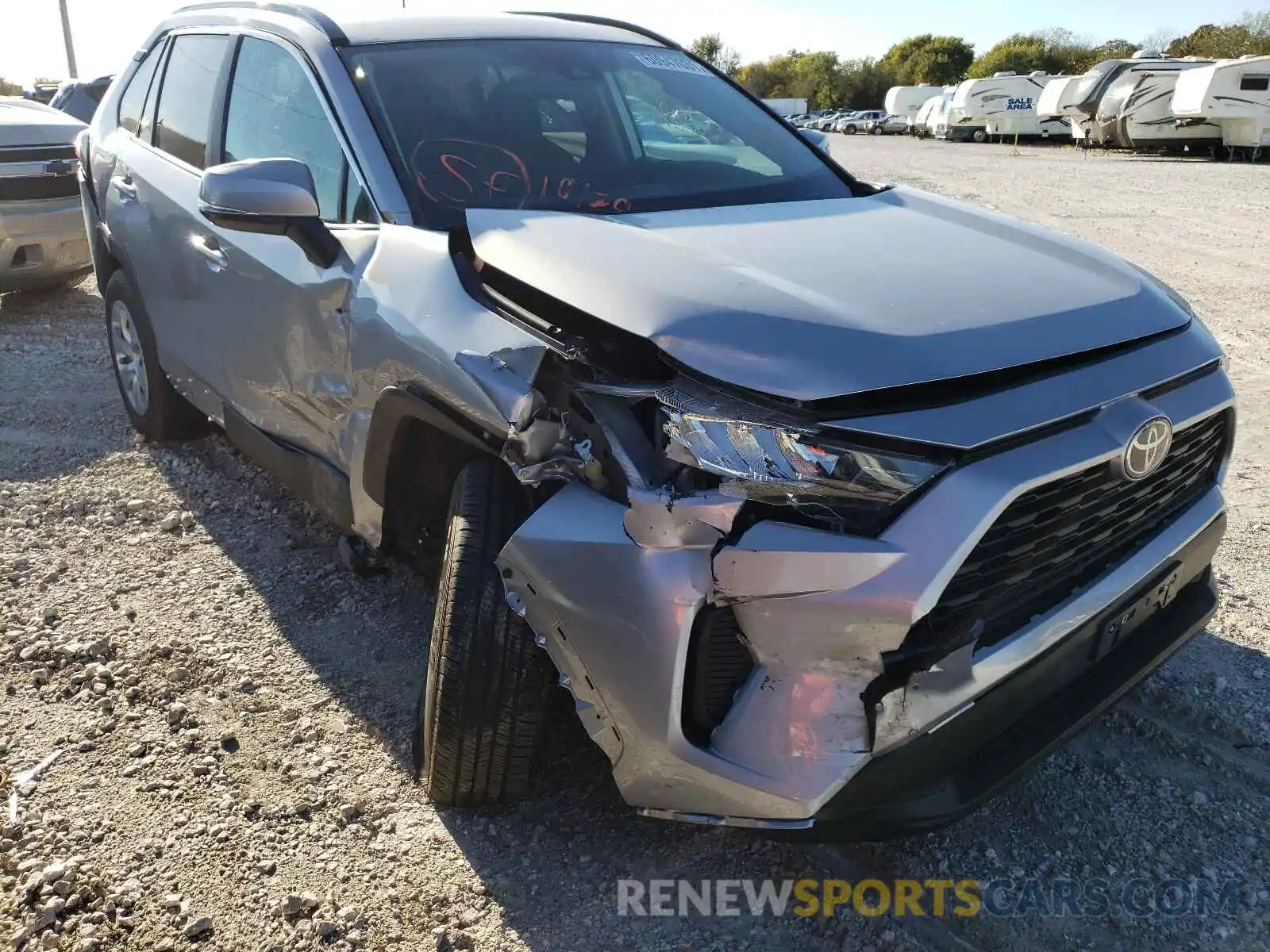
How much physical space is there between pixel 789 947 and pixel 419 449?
4.49 feet

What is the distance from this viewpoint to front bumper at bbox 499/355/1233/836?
1.65 metres

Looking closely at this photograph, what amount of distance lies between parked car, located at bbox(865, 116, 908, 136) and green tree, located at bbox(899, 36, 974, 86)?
21.5 meters

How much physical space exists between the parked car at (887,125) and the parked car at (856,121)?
0.27 metres

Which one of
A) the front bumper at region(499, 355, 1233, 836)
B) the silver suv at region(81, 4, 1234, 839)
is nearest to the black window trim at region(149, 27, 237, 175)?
the silver suv at region(81, 4, 1234, 839)

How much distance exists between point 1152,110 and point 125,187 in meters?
26.1

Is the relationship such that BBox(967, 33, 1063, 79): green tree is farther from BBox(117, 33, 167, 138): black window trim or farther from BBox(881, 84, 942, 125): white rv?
BBox(117, 33, 167, 138): black window trim

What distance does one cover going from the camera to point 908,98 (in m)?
51.8

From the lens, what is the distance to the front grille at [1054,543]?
174 cm

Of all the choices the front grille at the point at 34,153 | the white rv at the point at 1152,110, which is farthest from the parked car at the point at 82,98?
the white rv at the point at 1152,110

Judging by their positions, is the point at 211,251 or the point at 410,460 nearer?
the point at 410,460

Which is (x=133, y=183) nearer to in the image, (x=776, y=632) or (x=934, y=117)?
→ (x=776, y=632)

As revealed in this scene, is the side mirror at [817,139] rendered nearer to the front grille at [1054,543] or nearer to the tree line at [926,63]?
the front grille at [1054,543]

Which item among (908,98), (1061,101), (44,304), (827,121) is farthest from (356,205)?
(827,121)

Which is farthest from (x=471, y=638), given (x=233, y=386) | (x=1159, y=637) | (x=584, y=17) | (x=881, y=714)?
(x=584, y=17)
